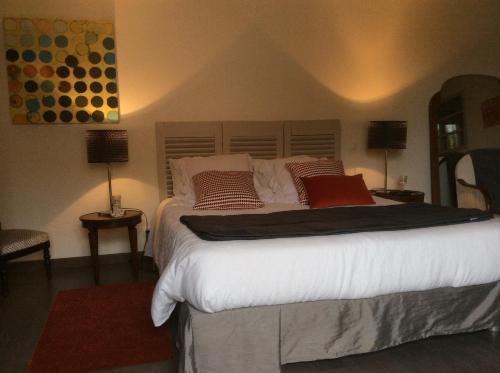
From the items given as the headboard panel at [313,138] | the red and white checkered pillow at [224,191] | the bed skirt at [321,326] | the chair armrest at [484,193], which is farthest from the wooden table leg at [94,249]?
the chair armrest at [484,193]

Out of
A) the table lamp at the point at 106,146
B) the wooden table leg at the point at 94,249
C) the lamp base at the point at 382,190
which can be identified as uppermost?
the table lamp at the point at 106,146

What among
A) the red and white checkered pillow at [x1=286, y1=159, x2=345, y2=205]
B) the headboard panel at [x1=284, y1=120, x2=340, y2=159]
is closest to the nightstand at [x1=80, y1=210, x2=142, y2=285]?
the red and white checkered pillow at [x1=286, y1=159, x2=345, y2=205]

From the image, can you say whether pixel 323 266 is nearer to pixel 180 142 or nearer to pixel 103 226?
pixel 103 226

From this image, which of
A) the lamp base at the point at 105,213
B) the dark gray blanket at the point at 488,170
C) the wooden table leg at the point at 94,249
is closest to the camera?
the wooden table leg at the point at 94,249

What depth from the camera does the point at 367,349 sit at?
194 cm

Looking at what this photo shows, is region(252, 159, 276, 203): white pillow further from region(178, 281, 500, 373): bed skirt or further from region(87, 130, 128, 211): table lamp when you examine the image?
region(178, 281, 500, 373): bed skirt

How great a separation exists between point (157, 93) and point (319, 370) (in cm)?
258

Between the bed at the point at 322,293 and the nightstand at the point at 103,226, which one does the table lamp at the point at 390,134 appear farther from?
the nightstand at the point at 103,226

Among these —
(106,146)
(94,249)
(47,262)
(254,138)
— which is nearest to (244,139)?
(254,138)

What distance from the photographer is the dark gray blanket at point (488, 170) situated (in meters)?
3.52

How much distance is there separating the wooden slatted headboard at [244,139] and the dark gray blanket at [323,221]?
4.12ft

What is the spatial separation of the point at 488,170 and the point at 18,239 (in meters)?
3.87

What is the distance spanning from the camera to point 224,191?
9.68 ft

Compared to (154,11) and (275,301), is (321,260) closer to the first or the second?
(275,301)
